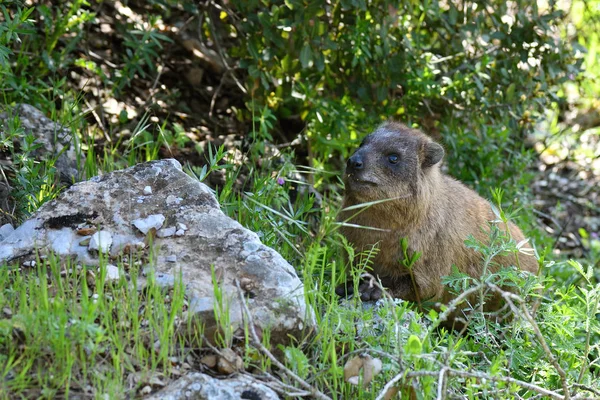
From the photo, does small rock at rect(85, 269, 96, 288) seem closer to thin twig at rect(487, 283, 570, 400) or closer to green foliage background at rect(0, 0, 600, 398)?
green foliage background at rect(0, 0, 600, 398)

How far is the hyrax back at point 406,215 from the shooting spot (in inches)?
195

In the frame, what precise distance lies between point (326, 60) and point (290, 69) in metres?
0.31

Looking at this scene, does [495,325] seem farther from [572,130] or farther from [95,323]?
[572,130]

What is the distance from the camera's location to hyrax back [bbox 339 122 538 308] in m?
4.96

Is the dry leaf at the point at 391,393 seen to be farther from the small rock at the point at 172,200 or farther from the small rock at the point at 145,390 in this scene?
the small rock at the point at 172,200

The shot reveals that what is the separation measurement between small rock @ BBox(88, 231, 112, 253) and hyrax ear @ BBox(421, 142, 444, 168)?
2.16 metres

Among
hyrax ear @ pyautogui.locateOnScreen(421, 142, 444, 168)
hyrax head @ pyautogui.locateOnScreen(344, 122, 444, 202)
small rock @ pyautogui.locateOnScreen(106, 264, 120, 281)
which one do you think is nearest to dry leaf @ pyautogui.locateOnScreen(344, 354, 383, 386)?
small rock @ pyautogui.locateOnScreen(106, 264, 120, 281)

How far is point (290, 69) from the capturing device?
639cm

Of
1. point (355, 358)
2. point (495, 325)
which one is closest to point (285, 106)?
point (495, 325)

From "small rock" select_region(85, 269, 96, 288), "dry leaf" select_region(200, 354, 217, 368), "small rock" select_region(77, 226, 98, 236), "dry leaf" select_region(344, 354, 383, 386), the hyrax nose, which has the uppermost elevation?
the hyrax nose

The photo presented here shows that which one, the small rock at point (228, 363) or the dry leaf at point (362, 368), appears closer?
the small rock at point (228, 363)

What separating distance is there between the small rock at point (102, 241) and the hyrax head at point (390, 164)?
1647mm

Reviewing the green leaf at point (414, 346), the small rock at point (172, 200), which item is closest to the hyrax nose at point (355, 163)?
the small rock at point (172, 200)

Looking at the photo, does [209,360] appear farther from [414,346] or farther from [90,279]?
Answer: [414,346]
